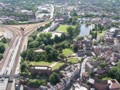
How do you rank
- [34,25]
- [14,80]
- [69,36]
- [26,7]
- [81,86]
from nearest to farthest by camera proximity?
[81,86], [14,80], [69,36], [34,25], [26,7]

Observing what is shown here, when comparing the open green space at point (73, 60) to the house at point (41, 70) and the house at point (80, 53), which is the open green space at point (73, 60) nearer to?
the house at point (80, 53)

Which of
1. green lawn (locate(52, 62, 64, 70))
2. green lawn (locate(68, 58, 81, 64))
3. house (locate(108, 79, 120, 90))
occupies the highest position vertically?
house (locate(108, 79, 120, 90))

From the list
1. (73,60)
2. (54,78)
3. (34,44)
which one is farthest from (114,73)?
(34,44)

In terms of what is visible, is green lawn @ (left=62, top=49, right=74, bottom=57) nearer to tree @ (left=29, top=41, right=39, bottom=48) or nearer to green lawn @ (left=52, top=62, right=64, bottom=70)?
green lawn @ (left=52, top=62, right=64, bottom=70)

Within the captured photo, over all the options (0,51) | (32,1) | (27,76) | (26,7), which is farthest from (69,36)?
(32,1)

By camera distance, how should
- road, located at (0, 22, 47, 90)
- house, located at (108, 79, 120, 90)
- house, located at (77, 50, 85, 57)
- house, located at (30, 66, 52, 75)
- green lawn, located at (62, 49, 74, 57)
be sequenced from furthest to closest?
green lawn, located at (62, 49, 74, 57)
house, located at (77, 50, 85, 57)
road, located at (0, 22, 47, 90)
house, located at (30, 66, 52, 75)
house, located at (108, 79, 120, 90)

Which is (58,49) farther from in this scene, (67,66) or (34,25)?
(34,25)

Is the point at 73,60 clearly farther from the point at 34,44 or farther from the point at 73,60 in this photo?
the point at 34,44

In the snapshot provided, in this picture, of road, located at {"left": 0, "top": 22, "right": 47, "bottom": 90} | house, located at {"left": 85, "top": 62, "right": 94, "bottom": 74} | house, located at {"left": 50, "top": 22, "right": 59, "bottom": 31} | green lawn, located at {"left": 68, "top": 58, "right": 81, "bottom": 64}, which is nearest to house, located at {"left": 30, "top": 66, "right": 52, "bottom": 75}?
road, located at {"left": 0, "top": 22, "right": 47, "bottom": 90}
